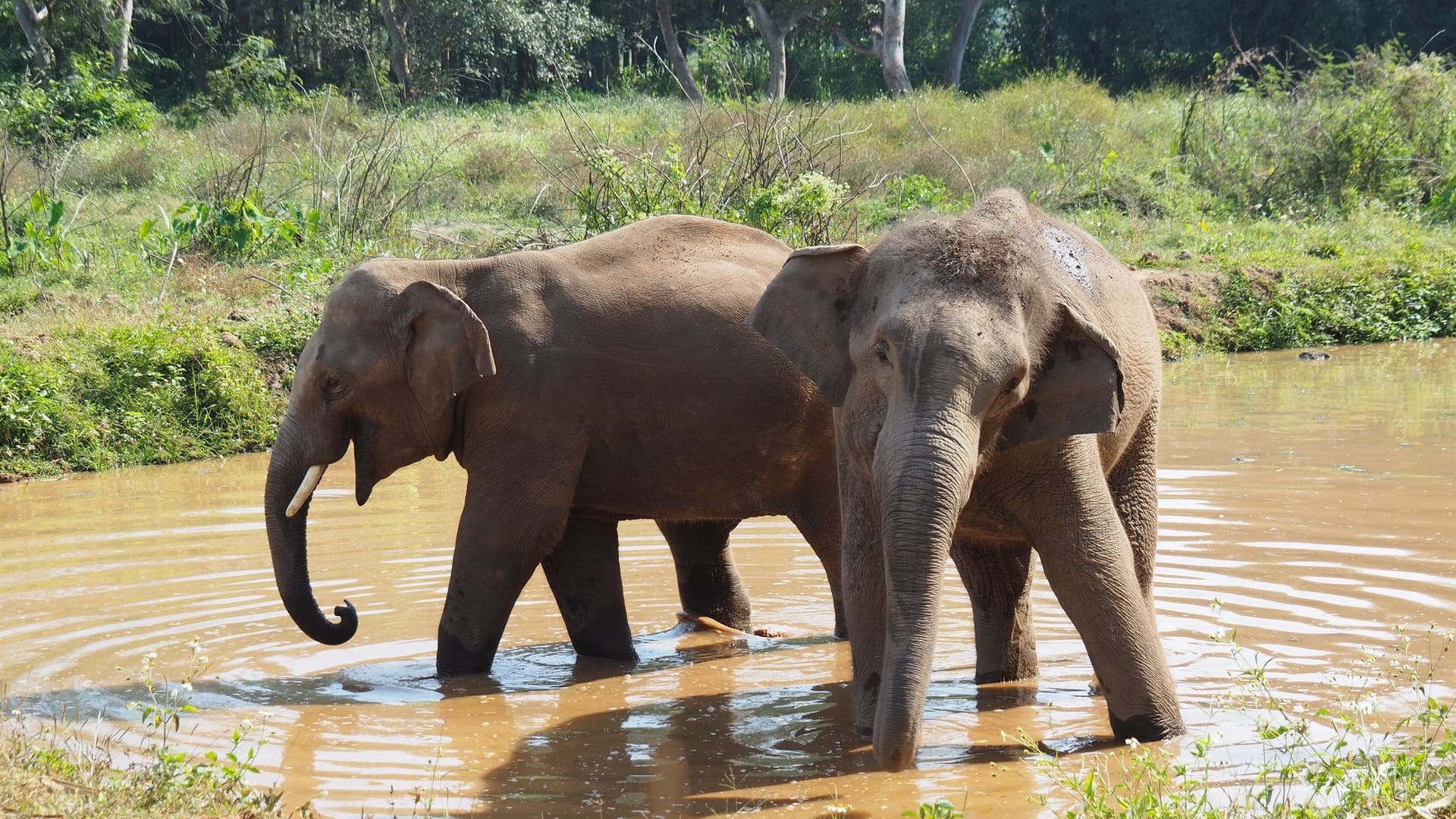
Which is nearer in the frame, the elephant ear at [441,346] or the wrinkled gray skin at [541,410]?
the elephant ear at [441,346]

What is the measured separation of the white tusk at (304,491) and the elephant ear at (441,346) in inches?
19.9

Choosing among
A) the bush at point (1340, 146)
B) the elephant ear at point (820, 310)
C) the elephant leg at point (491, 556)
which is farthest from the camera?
the bush at point (1340, 146)

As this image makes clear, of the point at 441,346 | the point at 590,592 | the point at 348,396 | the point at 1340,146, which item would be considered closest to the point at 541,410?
the point at 441,346

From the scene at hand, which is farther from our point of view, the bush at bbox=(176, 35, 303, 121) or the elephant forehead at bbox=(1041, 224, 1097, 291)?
the bush at bbox=(176, 35, 303, 121)

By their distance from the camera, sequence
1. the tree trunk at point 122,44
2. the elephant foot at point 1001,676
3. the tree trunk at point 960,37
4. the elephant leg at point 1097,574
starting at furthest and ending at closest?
the tree trunk at point 960,37, the tree trunk at point 122,44, the elephant foot at point 1001,676, the elephant leg at point 1097,574

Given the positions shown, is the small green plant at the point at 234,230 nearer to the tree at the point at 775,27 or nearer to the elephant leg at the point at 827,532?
the elephant leg at the point at 827,532

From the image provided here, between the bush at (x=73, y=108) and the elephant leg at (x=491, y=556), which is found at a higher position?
the bush at (x=73, y=108)

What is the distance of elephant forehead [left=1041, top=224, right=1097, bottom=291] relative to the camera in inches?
188

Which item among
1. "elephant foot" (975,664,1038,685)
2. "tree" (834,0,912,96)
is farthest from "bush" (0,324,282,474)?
"tree" (834,0,912,96)

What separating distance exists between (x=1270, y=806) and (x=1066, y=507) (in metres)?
0.98

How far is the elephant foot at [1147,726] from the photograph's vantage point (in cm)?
491

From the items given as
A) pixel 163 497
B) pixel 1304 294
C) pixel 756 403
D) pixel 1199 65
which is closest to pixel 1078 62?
pixel 1199 65

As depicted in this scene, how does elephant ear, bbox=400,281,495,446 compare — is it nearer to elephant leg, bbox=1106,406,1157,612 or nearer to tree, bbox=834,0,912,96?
elephant leg, bbox=1106,406,1157,612

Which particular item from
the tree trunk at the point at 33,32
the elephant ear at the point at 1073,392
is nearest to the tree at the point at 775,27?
the tree trunk at the point at 33,32
